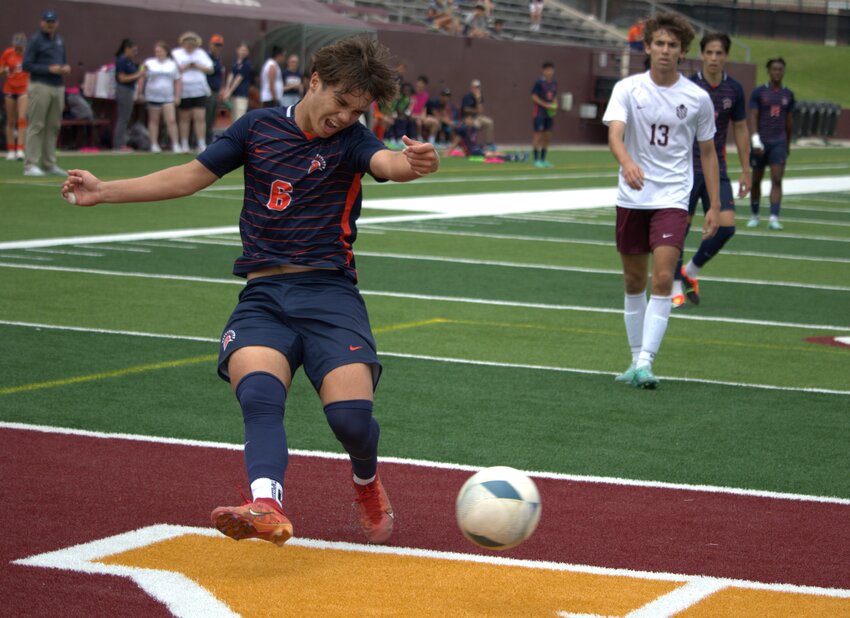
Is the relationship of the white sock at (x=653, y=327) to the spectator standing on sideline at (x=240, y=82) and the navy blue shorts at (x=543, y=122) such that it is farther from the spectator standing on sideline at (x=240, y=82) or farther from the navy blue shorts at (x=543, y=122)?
the spectator standing on sideline at (x=240, y=82)

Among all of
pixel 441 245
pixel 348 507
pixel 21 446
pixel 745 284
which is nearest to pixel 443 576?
pixel 348 507

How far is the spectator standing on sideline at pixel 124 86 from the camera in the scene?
29281 millimetres

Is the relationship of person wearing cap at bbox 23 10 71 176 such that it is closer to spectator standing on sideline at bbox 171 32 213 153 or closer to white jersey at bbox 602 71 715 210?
spectator standing on sideline at bbox 171 32 213 153

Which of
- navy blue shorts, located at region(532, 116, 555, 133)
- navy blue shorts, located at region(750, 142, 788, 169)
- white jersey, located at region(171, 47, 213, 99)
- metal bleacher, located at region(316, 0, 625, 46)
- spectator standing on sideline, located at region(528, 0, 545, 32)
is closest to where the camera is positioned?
navy blue shorts, located at region(750, 142, 788, 169)

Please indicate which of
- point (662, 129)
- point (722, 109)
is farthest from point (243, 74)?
point (662, 129)

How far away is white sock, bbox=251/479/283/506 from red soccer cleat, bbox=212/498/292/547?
31 millimetres

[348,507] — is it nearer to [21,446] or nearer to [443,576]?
[443,576]

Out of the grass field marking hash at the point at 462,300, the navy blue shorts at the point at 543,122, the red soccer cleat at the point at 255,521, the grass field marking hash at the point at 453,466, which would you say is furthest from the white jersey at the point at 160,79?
the red soccer cleat at the point at 255,521

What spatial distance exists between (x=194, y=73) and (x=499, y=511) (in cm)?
2616

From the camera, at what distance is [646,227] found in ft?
29.2

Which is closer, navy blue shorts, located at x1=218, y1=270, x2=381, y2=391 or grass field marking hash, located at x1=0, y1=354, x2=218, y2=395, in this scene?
navy blue shorts, located at x1=218, y1=270, x2=381, y2=391

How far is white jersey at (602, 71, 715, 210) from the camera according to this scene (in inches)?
349

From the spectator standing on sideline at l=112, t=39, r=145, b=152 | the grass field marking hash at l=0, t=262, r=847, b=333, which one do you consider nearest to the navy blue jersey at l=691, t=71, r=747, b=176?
the grass field marking hash at l=0, t=262, r=847, b=333

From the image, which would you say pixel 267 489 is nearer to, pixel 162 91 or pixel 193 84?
pixel 162 91
